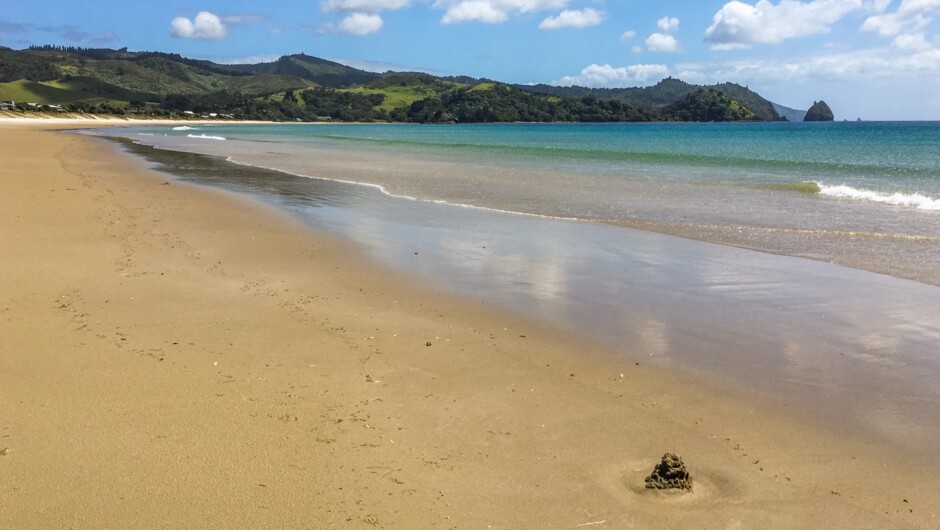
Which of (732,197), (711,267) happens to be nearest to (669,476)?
(711,267)

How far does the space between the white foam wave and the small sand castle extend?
53.8 feet

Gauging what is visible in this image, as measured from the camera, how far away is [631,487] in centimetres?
394

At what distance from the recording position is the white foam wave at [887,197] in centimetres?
1766

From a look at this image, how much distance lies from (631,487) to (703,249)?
25.6 ft

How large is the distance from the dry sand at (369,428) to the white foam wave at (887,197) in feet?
49.3

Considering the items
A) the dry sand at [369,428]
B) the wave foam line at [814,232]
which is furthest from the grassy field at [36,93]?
the dry sand at [369,428]

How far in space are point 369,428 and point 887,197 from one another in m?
18.8

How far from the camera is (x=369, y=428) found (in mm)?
4582

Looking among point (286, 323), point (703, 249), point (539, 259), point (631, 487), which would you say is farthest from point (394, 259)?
point (631, 487)

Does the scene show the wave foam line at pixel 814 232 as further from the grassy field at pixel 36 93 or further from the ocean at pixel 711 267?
the grassy field at pixel 36 93

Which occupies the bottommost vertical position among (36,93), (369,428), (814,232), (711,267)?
(369,428)

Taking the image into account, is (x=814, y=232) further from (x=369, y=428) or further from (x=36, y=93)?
(x=36, y=93)

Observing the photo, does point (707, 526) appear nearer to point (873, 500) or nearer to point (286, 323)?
point (873, 500)

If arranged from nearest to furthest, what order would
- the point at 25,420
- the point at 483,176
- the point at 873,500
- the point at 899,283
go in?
1. the point at 873,500
2. the point at 25,420
3. the point at 899,283
4. the point at 483,176
